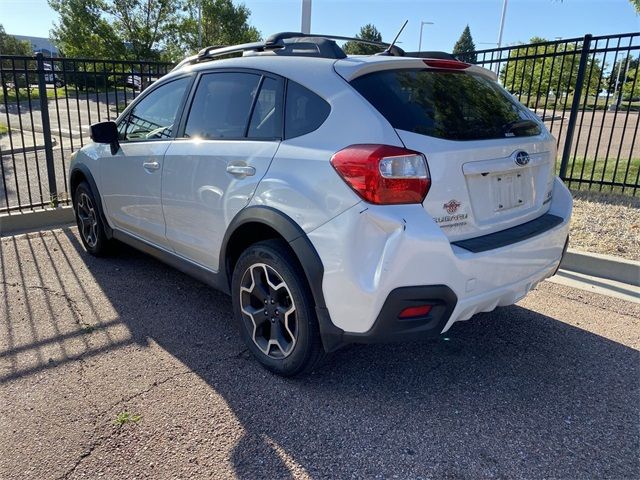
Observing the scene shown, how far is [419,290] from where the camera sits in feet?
7.52

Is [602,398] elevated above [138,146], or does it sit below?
below

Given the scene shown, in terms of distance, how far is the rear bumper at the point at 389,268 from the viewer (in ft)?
7.36

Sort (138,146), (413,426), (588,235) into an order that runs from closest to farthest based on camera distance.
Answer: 1. (413,426)
2. (138,146)
3. (588,235)

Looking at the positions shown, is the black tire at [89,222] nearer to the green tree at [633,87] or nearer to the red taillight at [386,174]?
the red taillight at [386,174]

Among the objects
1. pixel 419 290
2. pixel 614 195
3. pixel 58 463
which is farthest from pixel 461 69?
pixel 614 195

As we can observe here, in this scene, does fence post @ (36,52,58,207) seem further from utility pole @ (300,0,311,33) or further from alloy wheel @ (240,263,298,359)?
alloy wheel @ (240,263,298,359)

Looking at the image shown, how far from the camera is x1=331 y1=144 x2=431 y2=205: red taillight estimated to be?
2258 millimetres

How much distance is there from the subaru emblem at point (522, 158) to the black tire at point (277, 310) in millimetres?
1327

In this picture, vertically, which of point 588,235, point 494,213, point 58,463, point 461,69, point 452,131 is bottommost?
point 58,463

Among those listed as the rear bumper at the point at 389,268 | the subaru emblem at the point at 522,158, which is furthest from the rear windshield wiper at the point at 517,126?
the rear bumper at the point at 389,268

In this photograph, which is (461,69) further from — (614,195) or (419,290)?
(614,195)

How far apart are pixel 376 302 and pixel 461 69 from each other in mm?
1566

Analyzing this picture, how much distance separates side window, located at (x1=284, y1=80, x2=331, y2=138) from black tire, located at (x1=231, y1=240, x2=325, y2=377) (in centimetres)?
63

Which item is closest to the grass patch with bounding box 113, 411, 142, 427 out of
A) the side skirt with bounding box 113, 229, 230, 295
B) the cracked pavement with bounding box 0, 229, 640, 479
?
the cracked pavement with bounding box 0, 229, 640, 479
